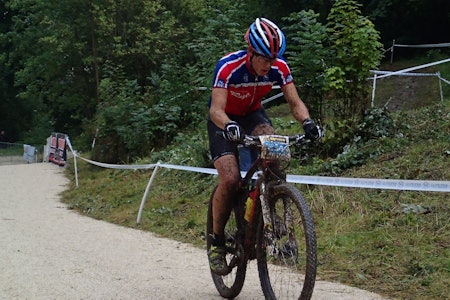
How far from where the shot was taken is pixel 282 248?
14.4 ft

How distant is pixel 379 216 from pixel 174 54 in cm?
1927

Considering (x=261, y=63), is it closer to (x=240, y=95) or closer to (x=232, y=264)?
(x=240, y=95)

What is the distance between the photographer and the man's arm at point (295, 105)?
482 centimetres

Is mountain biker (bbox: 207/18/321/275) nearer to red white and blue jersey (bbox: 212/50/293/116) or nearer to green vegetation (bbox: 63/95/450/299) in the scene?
red white and blue jersey (bbox: 212/50/293/116)

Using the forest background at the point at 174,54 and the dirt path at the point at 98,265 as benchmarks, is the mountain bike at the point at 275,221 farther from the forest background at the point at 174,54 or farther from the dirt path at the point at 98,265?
the forest background at the point at 174,54

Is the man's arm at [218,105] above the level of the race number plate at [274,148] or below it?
above

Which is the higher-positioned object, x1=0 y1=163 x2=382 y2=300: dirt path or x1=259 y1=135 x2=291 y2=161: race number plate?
x1=259 y1=135 x2=291 y2=161: race number plate

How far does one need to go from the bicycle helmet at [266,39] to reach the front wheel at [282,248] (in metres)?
1.03

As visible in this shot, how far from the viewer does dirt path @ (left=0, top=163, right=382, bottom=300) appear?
529 centimetres

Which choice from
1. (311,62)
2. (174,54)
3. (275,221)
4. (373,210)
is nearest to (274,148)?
(275,221)

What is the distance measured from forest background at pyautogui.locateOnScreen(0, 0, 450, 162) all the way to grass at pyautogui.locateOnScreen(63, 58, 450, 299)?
48.1 inches

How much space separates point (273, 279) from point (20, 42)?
127ft

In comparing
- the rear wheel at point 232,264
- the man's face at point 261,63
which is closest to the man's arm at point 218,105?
the man's face at point 261,63

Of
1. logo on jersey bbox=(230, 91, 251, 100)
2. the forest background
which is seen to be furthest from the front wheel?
the forest background
